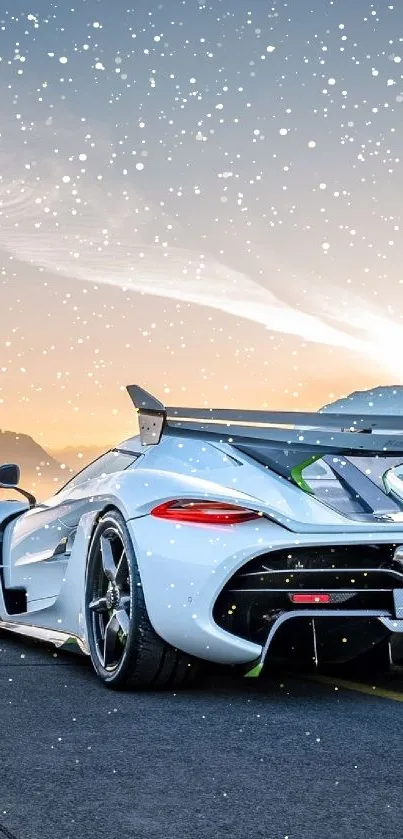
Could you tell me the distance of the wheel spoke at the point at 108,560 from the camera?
6.25m

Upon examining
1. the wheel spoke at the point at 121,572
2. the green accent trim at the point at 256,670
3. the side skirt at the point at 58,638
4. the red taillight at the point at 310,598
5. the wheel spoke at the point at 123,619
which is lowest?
the green accent trim at the point at 256,670

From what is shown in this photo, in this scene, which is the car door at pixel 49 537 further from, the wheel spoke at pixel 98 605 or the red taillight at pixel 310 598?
the red taillight at pixel 310 598

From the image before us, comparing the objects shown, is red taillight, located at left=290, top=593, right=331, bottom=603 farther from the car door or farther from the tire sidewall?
the car door

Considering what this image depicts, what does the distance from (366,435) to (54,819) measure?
101 inches

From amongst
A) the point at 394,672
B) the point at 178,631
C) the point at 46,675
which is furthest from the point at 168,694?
the point at 394,672

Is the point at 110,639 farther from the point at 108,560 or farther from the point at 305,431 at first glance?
the point at 305,431

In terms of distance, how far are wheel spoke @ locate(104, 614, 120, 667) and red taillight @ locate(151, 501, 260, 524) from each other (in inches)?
25.3

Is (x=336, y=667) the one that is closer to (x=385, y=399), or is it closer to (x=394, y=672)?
(x=394, y=672)

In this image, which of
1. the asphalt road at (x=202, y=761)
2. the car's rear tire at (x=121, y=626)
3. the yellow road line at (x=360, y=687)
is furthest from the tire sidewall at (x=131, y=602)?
the yellow road line at (x=360, y=687)

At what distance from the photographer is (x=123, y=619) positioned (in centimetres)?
607

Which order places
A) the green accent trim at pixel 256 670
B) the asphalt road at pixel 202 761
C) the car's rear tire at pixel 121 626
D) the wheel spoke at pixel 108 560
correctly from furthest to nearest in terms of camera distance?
the wheel spoke at pixel 108 560
the car's rear tire at pixel 121 626
the green accent trim at pixel 256 670
the asphalt road at pixel 202 761

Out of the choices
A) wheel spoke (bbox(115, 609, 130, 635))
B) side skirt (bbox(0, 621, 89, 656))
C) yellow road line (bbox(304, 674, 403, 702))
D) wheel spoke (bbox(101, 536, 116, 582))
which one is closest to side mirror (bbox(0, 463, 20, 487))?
side skirt (bbox(0, 621, 89, 656))

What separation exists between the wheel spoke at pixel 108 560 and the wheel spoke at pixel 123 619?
0.58 feet

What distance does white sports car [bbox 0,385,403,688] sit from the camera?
5.65 metres
